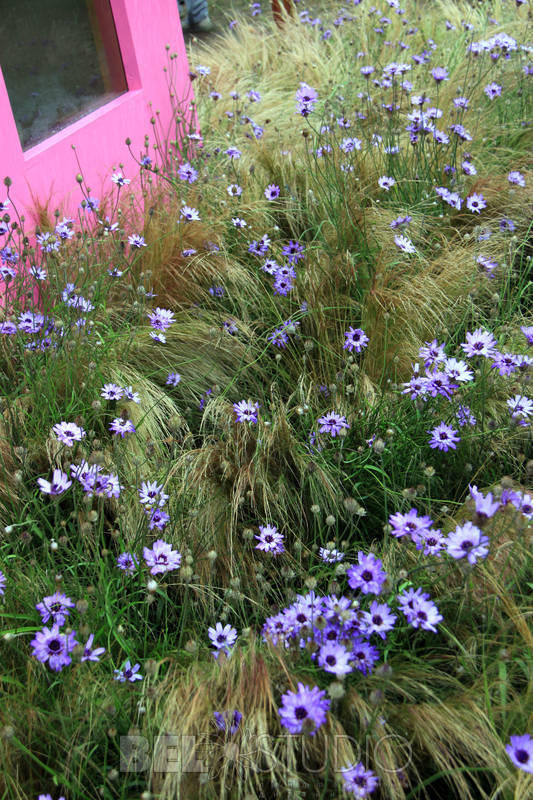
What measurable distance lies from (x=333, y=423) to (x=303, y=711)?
1076 mm

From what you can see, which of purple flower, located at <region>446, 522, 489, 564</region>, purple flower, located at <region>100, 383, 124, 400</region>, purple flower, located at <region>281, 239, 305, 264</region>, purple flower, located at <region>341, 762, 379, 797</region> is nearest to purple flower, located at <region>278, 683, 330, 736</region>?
purple flower, located at <region>341, 762, 379, 797</region>

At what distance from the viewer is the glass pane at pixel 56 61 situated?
10.6 feet

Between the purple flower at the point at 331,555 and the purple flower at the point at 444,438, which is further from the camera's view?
the purple flower at the point at 444,438

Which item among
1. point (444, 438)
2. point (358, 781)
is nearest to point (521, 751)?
point (358, 781)

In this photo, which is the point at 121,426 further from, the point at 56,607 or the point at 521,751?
the point at 521,751

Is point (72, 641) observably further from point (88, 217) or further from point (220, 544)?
point (88, 217)

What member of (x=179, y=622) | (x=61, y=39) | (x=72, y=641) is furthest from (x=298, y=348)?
(x=61, y=39)

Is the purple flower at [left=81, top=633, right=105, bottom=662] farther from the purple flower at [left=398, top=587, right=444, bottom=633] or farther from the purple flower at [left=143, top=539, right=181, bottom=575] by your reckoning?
the purple flower at [left=398, top=587, right=444, bottom=633]

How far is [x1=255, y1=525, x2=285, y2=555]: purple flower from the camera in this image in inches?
78.6

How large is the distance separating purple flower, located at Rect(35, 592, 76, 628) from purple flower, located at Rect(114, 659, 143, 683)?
16cm

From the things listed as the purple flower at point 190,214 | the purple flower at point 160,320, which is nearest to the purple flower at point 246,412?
the purple flower at point 160,320

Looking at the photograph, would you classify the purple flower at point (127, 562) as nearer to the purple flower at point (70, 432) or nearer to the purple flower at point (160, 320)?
the purple flower at point (70, 432)

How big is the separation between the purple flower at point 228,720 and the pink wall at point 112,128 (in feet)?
7.59

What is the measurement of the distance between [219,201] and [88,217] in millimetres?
609
